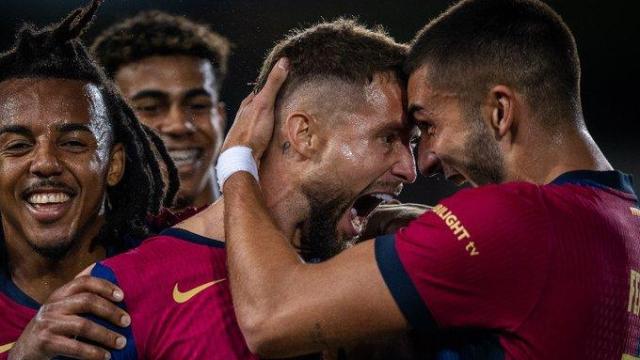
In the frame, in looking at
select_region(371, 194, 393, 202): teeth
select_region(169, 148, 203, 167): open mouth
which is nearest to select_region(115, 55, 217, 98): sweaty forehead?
select_region(169, 148, 203, 167): open mouth

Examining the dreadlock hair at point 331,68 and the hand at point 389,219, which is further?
the hand at point 389,219

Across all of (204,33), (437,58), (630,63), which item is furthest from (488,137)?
(630,63)

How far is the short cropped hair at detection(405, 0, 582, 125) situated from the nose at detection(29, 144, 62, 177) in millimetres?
1067

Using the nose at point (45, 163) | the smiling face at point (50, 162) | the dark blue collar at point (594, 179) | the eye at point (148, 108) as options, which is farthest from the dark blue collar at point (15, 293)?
the eye at point (148, 108)

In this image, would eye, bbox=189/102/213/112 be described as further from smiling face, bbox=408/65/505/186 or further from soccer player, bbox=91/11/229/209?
smiling face, bbox=408/65/505/186

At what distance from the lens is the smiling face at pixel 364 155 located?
246 centimetres

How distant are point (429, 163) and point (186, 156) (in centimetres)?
225

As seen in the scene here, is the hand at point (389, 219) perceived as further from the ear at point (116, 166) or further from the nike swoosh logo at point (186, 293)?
the nike swoosh logo at point (186, 293)

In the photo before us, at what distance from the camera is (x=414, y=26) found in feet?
25.0

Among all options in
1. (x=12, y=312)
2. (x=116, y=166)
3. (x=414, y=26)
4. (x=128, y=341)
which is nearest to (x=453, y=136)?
(x=128, y=341)

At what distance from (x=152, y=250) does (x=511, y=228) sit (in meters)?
0.87

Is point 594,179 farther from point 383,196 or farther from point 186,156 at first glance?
point 186,156

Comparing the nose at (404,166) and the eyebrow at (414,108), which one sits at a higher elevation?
the eyebrow at (414,108)

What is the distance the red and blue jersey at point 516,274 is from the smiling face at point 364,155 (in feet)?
1.45
